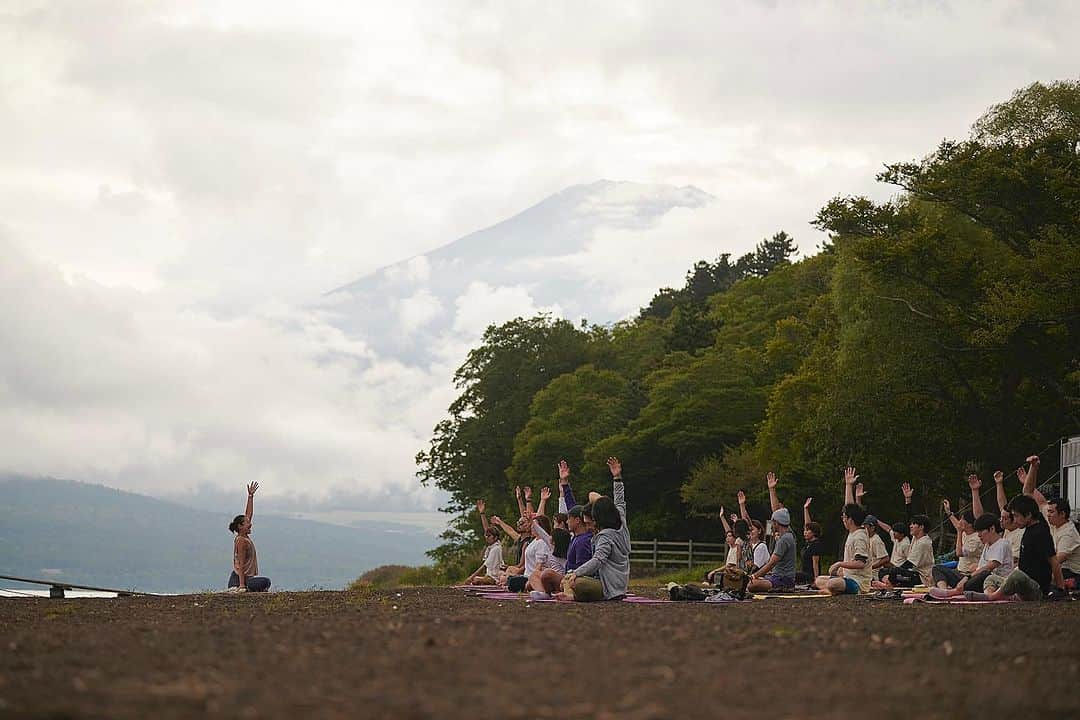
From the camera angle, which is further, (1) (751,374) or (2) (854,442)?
(1) (751,374)

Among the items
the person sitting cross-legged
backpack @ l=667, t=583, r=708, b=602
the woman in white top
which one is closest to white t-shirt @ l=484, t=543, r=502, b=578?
the woman in white top

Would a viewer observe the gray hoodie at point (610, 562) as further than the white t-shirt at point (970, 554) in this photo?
No

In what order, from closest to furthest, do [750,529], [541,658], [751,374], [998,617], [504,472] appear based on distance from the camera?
[541,658]
[998,617]
[750,529]
[751,374]
[504,472]

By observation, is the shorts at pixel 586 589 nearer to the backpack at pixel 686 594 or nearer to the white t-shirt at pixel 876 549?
the backpack at pixel 686 594

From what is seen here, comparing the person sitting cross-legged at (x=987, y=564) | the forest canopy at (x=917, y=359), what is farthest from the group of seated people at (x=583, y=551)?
the forest canopy at (x=917, y=359)

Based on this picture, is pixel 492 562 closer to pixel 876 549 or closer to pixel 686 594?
pixel 876 549

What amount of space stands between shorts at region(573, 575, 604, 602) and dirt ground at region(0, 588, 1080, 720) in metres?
3.17

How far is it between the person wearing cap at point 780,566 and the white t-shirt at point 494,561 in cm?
715

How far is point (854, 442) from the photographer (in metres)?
43.7

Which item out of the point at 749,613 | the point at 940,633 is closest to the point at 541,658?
the point at 940,633

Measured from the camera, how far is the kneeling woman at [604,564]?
57.5 ft

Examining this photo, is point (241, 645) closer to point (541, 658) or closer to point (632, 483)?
point (541, 658)

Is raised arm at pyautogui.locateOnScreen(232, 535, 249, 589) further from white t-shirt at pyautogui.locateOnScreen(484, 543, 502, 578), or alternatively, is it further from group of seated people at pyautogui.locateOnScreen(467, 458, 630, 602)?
white t-shirt at pyautogui.locateOnScreen(484, 543, 502, 578)

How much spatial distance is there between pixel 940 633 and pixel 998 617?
8.39 feet
